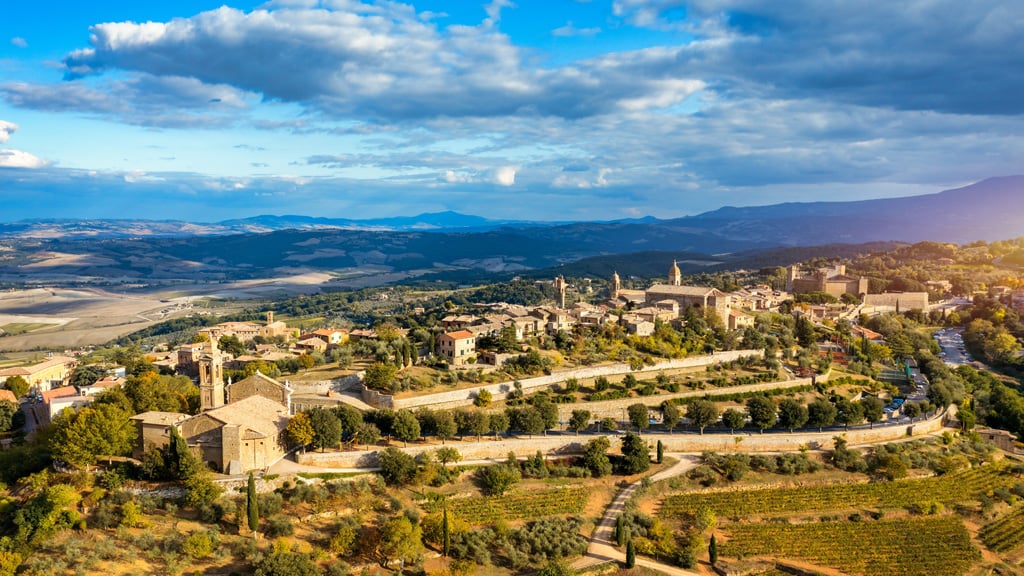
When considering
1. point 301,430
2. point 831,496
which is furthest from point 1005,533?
point 301,430

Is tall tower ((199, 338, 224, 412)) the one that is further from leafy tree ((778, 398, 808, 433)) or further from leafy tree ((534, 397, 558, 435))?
leafy tree ((778, 398, 808, 433))

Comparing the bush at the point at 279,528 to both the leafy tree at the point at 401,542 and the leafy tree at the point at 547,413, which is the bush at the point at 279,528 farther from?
the leafy tree at the point at 547,413

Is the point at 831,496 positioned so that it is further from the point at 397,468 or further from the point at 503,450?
the point at 397,468

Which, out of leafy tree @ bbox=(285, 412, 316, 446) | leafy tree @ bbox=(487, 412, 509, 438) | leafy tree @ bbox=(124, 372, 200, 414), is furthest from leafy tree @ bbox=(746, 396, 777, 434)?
leafy tree @ bbox=(124, 372, 200, 414)

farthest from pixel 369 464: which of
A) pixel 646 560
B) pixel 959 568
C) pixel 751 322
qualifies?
pixel 751 322

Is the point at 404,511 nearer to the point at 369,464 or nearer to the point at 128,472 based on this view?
the point at 369,464

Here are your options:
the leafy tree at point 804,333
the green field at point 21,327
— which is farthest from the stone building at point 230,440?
the green field at point 21,327
